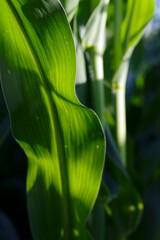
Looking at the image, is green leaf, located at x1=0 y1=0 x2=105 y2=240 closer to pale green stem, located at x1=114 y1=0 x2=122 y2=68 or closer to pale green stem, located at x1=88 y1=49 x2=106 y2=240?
pale green stem, located at x1=88 y1=49 x2=106 y2=240

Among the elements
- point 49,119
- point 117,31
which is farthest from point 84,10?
point 49,119

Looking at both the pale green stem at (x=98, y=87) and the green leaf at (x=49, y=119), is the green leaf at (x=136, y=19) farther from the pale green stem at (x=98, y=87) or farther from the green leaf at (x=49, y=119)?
the green leaf at (x=49, y=119)

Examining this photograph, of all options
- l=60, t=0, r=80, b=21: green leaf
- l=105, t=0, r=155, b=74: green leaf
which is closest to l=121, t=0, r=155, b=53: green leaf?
l=105, t=0, r=155, b=74: green leaf

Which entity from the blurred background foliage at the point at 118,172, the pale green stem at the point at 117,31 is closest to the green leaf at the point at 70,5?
the blurred background foliage at the point at 118,172

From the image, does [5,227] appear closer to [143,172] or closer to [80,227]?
[80,227]

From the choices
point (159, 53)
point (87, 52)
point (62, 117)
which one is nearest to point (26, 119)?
point (62, 117)

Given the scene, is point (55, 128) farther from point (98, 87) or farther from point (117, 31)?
point (117, 31)
